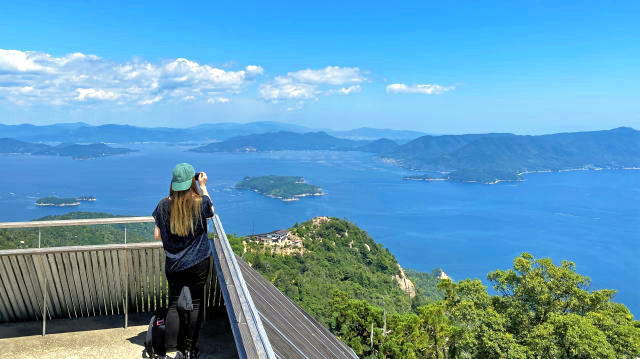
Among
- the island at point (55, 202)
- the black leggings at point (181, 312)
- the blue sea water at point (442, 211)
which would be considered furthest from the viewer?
the island at point (55, 202)

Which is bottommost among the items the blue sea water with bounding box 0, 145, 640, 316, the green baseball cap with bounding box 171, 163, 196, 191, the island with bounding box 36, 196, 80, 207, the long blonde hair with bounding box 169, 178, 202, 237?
the blue sea water with bounding box 0, 145, 640, 316

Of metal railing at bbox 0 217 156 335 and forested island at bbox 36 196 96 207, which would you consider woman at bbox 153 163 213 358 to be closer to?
metal railing at bbox 0 217 156 335

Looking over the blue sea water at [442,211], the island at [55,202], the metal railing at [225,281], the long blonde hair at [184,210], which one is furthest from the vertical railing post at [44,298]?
the island at [55,202]

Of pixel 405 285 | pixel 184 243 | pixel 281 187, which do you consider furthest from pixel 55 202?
pixel 184 243

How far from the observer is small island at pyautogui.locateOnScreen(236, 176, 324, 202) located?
14000cm

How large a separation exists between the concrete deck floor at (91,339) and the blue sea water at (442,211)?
246 ft

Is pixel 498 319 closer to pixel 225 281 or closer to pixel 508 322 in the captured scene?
pixel 508 322

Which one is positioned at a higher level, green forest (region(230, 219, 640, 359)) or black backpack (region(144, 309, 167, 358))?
black backpack (region(144, 309, 167, 358))

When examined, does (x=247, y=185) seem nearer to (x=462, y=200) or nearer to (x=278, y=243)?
(x=462, y=200)

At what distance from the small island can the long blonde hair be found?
13205 cm

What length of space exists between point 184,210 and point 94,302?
8.84 feet

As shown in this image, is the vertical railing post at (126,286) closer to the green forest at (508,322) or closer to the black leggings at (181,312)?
the black leggings at (181,312)

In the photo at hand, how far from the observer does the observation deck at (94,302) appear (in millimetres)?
3838

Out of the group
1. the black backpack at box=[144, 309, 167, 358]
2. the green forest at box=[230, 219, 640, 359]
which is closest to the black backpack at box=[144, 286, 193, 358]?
the black backpack at box=[144, 309, 167, 358]
